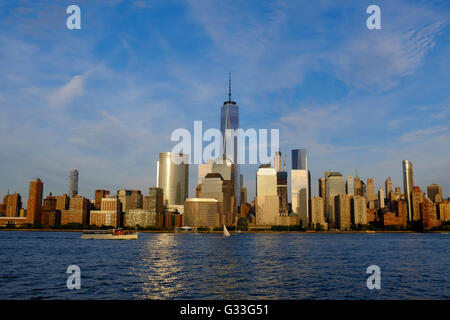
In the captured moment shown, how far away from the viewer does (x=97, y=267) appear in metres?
66.0

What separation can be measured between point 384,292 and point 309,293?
31.5 ft

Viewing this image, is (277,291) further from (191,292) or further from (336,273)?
(336,273)
